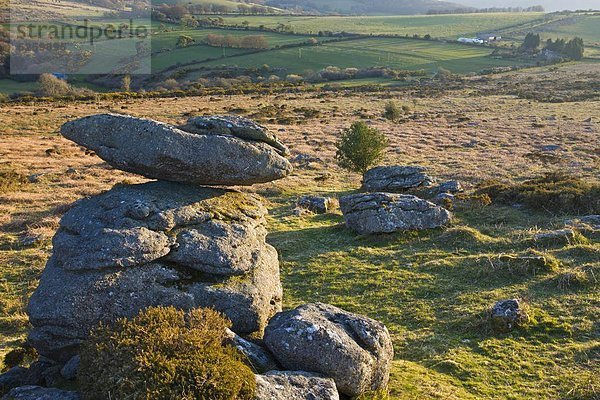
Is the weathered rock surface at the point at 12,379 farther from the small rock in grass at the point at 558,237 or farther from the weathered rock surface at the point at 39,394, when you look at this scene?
the small rock in grass at the point at 558,237

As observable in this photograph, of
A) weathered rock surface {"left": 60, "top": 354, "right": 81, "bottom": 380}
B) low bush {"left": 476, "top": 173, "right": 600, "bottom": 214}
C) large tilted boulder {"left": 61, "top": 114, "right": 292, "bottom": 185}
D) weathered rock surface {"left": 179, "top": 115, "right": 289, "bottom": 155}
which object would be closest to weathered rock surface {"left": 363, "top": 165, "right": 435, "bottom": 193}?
low bush {"left": 476, "top": 173, "right": 600, "bottom": 214}

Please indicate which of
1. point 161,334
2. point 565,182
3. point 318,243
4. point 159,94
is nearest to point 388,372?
point 161,334

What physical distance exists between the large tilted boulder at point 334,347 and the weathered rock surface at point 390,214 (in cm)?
1325

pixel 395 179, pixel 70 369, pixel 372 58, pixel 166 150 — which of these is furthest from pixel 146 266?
pixel 372 58

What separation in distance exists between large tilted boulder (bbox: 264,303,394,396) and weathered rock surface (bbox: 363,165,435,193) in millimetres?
20878

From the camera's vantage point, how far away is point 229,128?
1652 cm

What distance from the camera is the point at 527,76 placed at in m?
132

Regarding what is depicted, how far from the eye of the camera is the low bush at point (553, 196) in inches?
1101

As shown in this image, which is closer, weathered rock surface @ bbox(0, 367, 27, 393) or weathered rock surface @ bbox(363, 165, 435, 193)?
weathered rock surface @ bbox(0, 367, 27, 393)

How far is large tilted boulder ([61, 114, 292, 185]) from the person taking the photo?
49.1 ft

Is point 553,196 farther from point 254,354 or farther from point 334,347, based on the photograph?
point 254,354

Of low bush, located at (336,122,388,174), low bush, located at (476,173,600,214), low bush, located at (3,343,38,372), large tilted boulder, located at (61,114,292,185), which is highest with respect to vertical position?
large tilted boulder, located at (61,114,292,185)

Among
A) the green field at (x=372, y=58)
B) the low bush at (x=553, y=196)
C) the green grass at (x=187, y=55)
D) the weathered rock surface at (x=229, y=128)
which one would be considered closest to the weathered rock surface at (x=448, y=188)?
the low bush at (x=553, y=196)

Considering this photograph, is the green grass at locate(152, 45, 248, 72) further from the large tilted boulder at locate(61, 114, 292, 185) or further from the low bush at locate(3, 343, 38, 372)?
the low bush at locate(3, 343, 38, 372)
